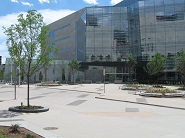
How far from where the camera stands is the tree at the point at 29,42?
15898 millimetres

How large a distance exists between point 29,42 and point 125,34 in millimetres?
67798

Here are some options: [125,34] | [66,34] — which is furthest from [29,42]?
[66,34]

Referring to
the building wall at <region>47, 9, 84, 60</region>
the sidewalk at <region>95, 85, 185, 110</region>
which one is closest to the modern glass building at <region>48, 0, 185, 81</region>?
the building wall at <region>47, 9, 84, 60</region>

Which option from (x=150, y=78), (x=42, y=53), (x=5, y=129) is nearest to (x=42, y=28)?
(x=42, y=53)

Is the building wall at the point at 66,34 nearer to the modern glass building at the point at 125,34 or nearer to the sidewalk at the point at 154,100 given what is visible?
the modern glass building at the point at 125,34

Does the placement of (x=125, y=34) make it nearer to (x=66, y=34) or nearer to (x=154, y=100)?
(x=66, y=34)

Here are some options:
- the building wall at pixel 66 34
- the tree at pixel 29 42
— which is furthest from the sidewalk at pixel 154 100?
the building wall at pixel 66 34

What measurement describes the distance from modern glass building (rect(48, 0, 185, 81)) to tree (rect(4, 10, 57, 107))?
199ft

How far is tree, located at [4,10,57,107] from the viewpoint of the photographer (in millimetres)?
15898

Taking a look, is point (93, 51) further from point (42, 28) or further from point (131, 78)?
point (42, 28)

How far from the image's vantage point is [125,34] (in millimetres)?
81938

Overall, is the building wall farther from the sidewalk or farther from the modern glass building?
the sidewalk

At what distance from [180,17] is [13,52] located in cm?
6448

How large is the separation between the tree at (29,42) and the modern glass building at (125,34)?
60.7 meters
